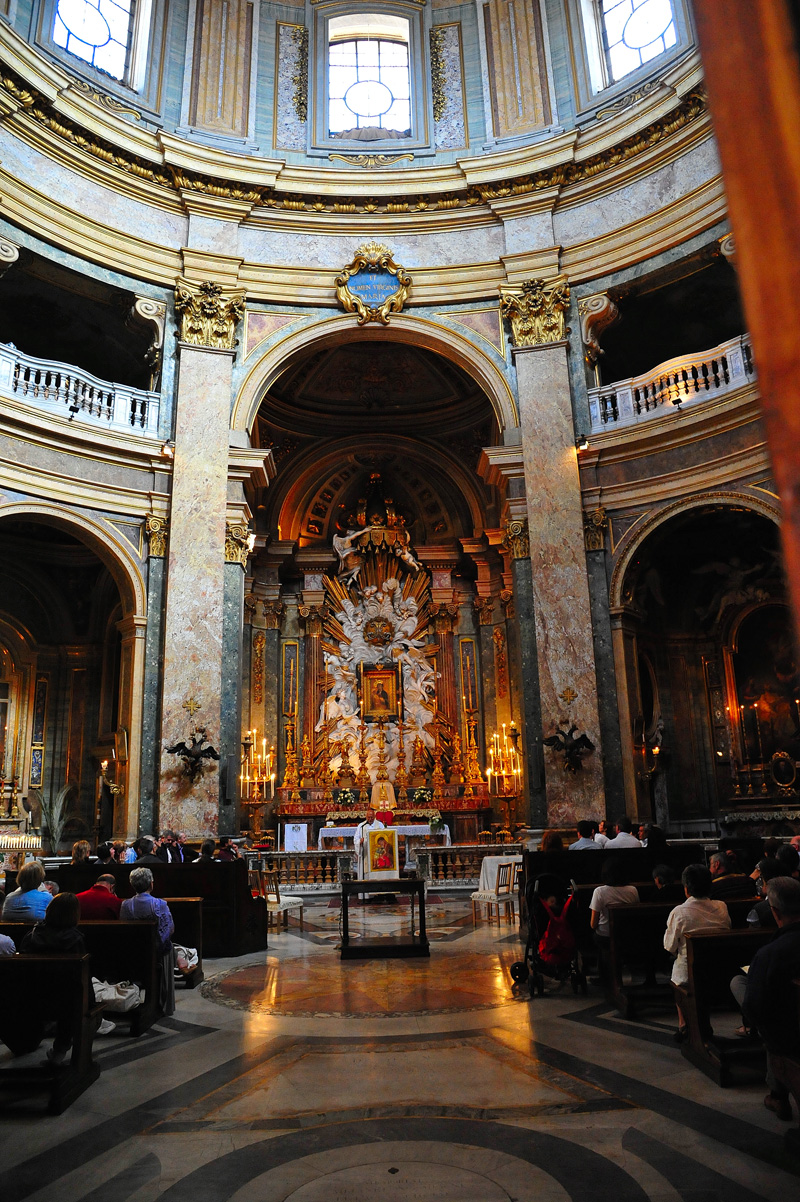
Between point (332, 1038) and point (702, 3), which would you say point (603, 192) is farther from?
point (702, 3)

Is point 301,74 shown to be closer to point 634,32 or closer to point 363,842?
point 634,32

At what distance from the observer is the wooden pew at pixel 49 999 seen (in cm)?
454

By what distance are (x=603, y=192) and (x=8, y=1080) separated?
14.3m

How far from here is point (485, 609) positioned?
731 inches

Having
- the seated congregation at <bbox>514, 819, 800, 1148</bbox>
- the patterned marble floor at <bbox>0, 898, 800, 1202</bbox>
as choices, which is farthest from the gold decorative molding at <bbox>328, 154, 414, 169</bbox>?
the patterned marble floor at <bbox>0, 898, 800, 1202</bbox>

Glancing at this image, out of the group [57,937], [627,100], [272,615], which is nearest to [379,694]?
[272,615]

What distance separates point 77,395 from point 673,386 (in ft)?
28.2

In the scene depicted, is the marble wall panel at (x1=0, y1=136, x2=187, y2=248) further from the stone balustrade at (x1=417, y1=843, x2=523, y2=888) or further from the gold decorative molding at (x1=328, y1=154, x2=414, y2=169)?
the stone balustrade at (x1=417, y1=843, x2=523, y2=888)

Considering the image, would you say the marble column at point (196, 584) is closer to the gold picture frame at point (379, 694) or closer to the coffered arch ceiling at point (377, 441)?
the coffered arch ceiling at point (377, 441)

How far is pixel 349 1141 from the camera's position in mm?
3885

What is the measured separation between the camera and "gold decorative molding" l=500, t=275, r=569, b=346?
560 inches

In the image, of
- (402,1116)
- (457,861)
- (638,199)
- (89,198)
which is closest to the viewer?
(402,1116)

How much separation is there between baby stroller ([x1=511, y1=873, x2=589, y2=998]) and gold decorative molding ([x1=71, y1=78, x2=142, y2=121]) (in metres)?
12.8

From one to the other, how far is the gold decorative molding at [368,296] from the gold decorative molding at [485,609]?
6.29 meters
